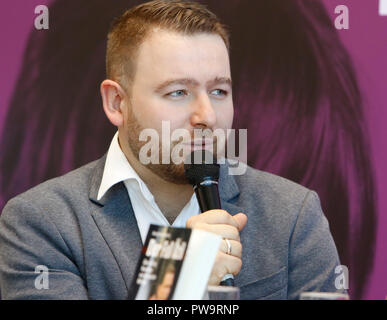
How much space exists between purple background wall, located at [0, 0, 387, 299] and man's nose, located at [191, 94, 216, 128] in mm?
820

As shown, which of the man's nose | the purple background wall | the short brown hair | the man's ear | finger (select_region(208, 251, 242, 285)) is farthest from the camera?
the purple background wall

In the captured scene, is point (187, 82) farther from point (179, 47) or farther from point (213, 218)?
point (213, 218)

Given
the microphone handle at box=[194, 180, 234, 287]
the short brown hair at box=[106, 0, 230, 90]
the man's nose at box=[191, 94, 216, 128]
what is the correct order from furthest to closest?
the short brown hair at box=[106, 0, 230, 90]
the man's nose at box=[191, 94, 216, 128]
the microphone handle at box=[194, 180, 234, 287]

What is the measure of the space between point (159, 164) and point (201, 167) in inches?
9.2

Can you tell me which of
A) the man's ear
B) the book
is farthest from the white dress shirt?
the book

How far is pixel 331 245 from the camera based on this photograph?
1.77 metres

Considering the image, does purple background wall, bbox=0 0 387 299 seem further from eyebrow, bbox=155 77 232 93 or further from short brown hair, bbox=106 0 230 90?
eyebrow, bbox=155 77 232 93

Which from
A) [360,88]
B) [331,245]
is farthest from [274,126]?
[331,245]

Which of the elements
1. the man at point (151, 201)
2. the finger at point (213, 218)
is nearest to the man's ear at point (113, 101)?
the man at point (151, 201)

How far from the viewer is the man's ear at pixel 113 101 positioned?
187cm

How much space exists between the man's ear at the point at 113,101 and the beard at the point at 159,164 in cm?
7

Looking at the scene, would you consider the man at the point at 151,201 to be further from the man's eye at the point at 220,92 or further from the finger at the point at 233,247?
the finger at the point at 233,247

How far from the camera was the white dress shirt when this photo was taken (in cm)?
174
